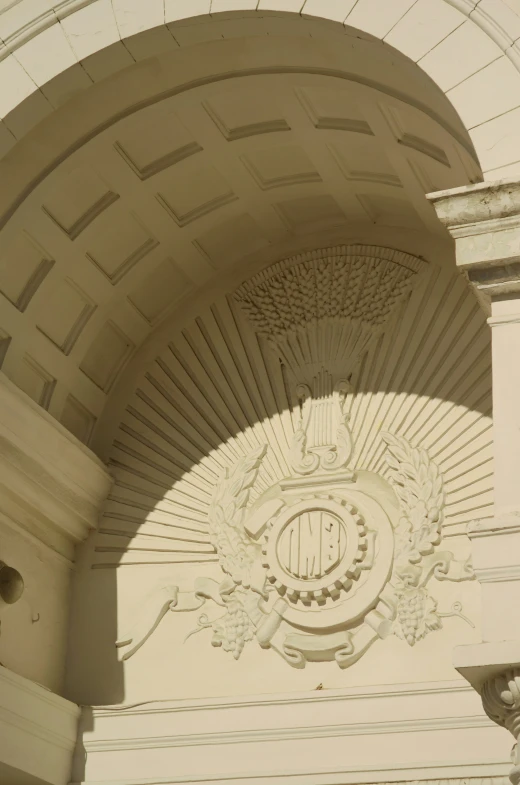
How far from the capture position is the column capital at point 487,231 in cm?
481

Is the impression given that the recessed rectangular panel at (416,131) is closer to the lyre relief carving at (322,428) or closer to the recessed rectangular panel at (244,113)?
the recessed rectangular panel at (244,113)

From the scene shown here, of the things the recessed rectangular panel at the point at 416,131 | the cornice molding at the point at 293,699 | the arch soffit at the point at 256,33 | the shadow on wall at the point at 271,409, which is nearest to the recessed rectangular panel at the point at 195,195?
the shadow on wall at the point at 271,409

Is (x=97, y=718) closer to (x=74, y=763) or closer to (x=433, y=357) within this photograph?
(x=74, y=763)

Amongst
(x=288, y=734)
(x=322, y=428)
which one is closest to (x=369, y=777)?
(x=288, y=734)

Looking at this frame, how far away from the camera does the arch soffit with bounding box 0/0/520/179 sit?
17.2 ft

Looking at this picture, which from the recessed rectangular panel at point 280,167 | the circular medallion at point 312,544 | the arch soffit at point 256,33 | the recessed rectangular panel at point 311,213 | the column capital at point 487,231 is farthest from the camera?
the recessed rectangular panel at point 311,213

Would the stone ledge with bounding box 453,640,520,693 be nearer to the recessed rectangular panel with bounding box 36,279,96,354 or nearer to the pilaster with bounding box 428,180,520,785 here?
the pilaster with bounding box 428,180,520,785

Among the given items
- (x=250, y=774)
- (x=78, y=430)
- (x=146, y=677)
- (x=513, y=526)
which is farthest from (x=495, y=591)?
(x=78, y=430)

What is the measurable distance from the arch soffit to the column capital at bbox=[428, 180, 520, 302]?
0.61ft

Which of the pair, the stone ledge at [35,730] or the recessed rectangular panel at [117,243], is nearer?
the stone ledge at [35,730]

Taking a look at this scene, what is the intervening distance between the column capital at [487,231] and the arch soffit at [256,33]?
19 cm

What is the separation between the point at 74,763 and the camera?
267 inches

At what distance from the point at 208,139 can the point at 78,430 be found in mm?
1832

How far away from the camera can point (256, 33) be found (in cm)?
597
